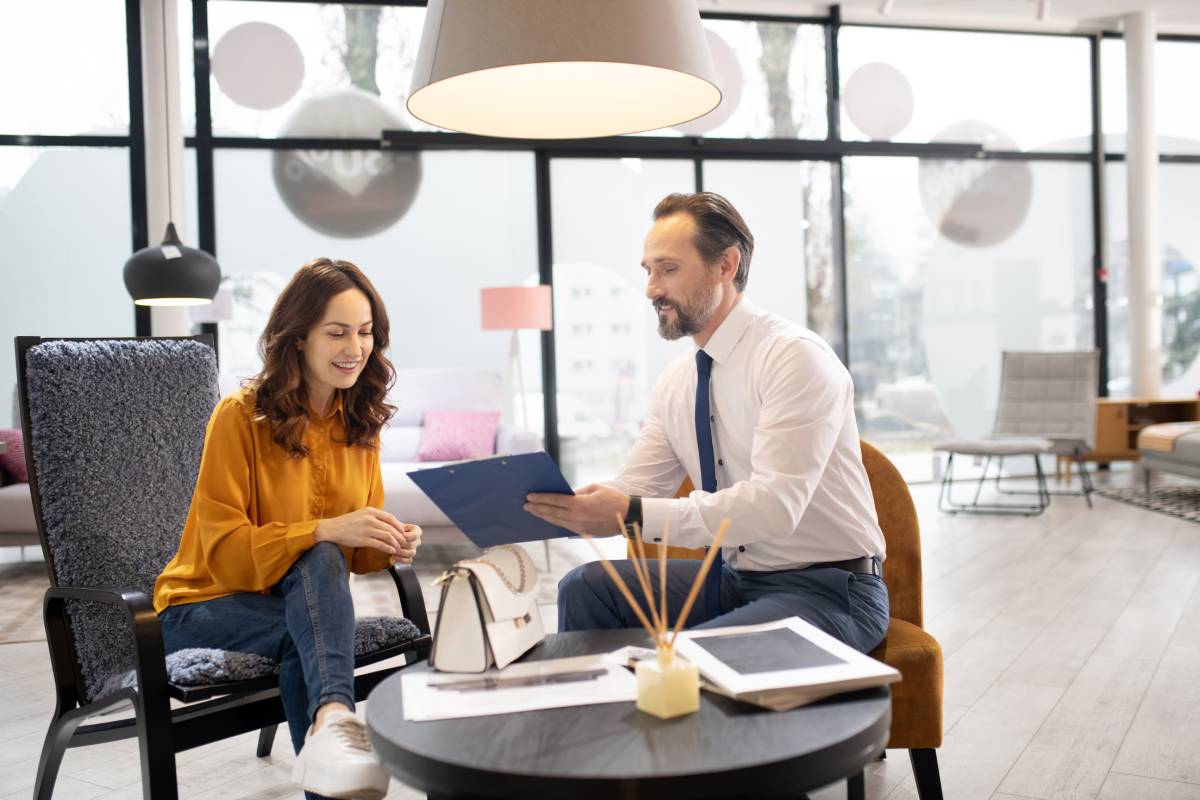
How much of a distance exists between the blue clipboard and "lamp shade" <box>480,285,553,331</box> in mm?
4185

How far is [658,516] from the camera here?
181 cm

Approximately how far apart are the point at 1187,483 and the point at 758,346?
252 inches

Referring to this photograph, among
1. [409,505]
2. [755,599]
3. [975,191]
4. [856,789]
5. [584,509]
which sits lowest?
[856,789]

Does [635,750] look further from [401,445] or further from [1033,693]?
[401,445]

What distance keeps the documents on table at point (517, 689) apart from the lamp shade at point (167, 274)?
123 inches

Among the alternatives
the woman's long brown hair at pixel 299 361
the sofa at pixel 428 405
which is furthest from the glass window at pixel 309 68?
the woman's long brown hair at pixel 299 361

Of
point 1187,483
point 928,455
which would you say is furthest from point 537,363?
point 1187,483

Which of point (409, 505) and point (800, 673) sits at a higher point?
point (800, 673)

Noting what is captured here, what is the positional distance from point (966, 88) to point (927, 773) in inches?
270

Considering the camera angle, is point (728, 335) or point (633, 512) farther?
point (728, 335)

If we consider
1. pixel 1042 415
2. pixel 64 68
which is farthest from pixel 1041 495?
pixel 64 68

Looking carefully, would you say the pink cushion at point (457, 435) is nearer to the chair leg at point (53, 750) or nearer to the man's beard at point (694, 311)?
the man's beard at point (694, 311)

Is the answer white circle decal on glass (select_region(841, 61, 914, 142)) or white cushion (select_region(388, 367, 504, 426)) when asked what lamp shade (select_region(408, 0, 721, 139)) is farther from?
white circle decal on glass (select_region(841, 61, 914, 142))

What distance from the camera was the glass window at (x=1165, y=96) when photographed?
25.8 feet
